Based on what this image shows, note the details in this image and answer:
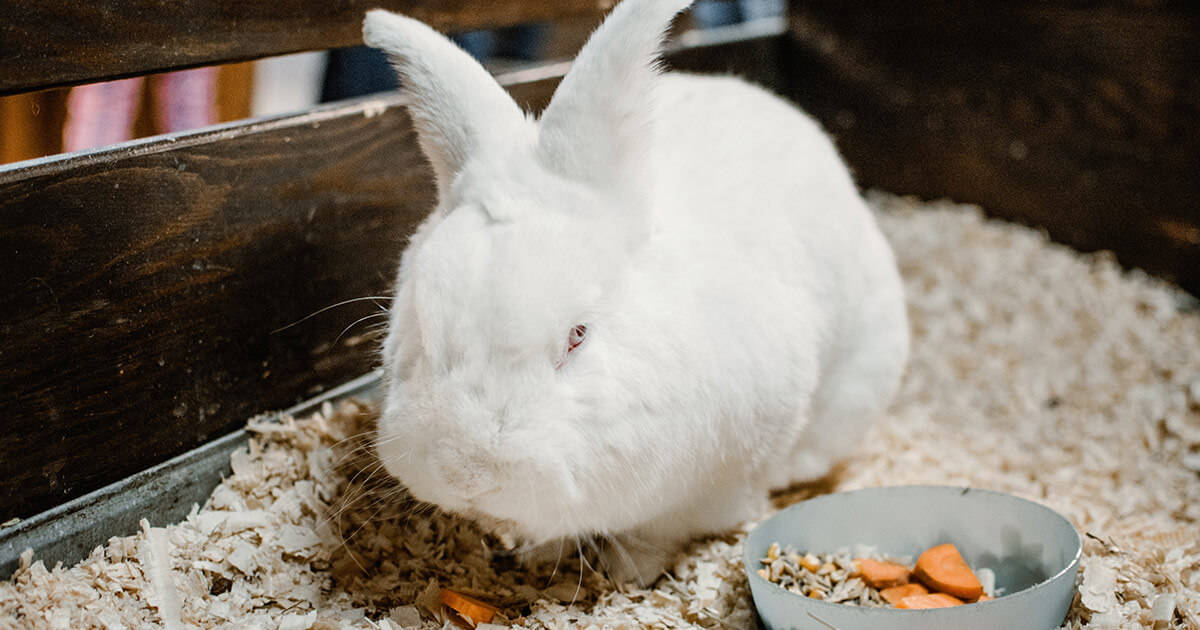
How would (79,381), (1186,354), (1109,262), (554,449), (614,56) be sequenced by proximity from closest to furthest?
(554,449) < (614,56) < (79,381) < (1186,354) < (1109,262)

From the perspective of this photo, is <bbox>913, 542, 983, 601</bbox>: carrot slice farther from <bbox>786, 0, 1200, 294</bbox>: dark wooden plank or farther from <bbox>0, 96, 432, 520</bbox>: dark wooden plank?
<bbox>786, 0, 1200, 294</bbox>: dark wooden plank

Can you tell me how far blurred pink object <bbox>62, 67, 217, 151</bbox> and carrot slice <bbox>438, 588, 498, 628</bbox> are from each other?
7.61 feet

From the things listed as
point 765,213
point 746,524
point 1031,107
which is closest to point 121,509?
point 746,524

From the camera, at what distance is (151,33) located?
2311mm

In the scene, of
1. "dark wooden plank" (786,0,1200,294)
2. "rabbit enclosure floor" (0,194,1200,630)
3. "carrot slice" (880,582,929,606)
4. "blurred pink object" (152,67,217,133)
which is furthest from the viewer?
"blurred pink object" (152,67,217,133)

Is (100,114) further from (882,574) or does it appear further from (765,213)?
(882,574)

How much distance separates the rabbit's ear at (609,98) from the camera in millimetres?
2070

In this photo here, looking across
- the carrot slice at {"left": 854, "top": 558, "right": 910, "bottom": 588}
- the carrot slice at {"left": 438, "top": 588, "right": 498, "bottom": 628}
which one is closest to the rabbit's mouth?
the carrot slice at {"left": 438, "top": 588, "right": 498, "bottom": 628}

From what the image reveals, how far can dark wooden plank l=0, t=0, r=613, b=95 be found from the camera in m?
2.08

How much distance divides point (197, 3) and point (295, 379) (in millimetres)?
1038

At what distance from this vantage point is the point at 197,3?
239cm

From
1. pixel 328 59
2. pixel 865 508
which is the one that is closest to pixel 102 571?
pixel 865 508

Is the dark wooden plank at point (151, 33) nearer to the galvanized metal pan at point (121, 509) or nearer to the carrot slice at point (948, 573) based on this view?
the galvanized metal pan at point (121, 509)

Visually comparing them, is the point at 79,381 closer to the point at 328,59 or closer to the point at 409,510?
the point at 409,510
